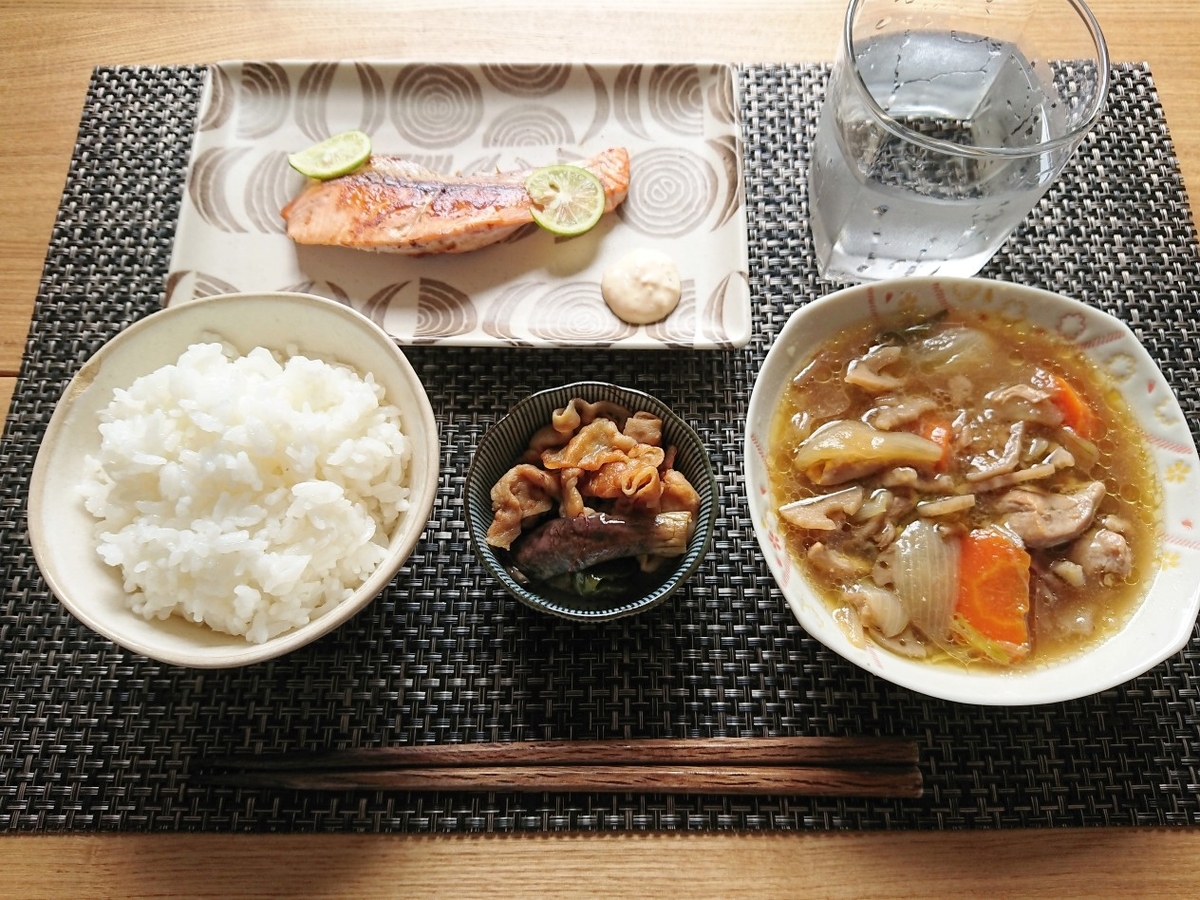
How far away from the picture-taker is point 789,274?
88.0 inches

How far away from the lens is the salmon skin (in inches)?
84.8

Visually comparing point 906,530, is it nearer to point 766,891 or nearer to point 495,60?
point 766,891

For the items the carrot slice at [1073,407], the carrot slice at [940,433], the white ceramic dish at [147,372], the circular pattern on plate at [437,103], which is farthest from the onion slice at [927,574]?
the circular pattern on plate at [437,103]

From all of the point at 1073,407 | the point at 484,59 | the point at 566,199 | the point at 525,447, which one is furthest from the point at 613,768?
the point at 484,59

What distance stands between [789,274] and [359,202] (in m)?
1.23

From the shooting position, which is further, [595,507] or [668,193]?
[668,193]

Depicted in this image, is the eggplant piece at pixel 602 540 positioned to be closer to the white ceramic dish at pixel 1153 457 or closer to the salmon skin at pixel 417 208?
the white ceramic dish at pixel 1153 457

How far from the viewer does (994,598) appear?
164 cm

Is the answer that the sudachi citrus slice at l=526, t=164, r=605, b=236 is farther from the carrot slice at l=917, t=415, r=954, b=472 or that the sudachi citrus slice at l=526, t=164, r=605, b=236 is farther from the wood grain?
the wood grain

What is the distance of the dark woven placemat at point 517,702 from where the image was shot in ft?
5.73

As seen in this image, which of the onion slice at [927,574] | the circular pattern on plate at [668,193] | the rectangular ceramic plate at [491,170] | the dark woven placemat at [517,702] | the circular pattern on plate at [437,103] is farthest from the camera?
the circular pattern on plate at [437,103]

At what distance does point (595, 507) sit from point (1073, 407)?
1.11 metres

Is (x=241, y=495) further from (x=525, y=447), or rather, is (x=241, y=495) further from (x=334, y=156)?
(x=334, y=156)

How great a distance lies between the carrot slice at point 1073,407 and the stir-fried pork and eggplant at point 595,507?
870mm
